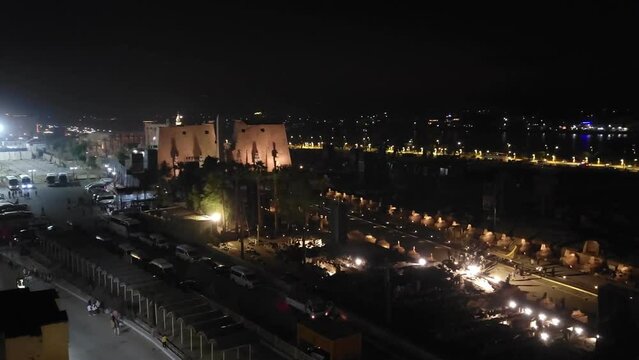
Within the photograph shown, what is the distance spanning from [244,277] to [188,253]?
6.87ft

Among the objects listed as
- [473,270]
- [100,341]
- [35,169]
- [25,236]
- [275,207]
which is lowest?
[473,270]

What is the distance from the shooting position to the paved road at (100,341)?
6934 mm

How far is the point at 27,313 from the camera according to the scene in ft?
10.8

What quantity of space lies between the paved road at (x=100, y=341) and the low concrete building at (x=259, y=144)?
531 inches

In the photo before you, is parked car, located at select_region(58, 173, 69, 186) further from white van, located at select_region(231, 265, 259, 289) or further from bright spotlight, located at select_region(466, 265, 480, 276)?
bright spotlight, located at select_region(466, 265, 480, 276)

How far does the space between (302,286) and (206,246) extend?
3709mm

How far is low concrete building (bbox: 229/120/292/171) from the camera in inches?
861

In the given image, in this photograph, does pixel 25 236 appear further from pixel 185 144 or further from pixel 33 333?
pixel 33 333

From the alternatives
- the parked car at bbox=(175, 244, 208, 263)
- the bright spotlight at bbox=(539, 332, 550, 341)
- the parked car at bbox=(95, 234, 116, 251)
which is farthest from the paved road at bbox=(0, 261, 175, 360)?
the bright spotlight at bbox=(539, 332, 550, 341)

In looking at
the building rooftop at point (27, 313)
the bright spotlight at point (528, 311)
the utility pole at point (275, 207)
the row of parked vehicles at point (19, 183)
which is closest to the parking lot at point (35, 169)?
the row of parked vehicles at point (19, 183)

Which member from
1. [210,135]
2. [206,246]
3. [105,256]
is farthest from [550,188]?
[105,256]

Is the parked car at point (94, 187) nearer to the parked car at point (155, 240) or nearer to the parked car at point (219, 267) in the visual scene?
the parked car at point (155, 240)

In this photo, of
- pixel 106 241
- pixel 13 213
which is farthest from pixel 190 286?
pixel 13 213

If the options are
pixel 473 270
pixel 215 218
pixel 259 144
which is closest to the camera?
pixel 473 270
